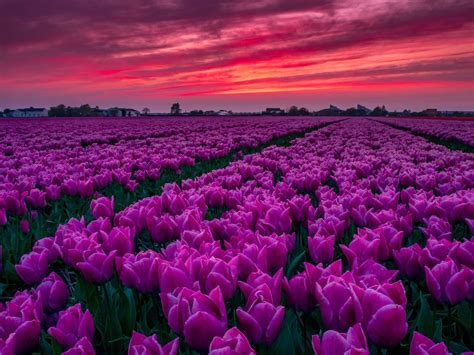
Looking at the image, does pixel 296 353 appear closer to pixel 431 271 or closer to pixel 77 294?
pixel 431 271

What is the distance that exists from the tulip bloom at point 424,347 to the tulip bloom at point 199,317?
22.2 inches

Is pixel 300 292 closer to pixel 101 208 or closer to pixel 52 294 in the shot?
pixel 52 294

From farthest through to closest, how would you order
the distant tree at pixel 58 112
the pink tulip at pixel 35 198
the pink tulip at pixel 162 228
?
the distant tree at pixel 58 112 → the pink tulip at pixel 35 198 → the pink tulip at pixel 162 228

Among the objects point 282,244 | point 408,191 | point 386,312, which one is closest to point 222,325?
point 386,312

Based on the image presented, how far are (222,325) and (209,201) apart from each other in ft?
8.22

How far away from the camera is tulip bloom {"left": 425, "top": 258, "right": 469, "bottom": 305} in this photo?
67.1 inches

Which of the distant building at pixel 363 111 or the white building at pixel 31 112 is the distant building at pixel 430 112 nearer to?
the distant building at pixel 363 111

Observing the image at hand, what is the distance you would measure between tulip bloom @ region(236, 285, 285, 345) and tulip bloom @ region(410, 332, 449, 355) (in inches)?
15.6

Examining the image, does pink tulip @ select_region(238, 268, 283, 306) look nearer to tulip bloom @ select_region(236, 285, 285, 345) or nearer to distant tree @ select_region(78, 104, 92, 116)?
tulip bloom @ select_region(236, 285, 285, 345)

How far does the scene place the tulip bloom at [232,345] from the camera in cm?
117

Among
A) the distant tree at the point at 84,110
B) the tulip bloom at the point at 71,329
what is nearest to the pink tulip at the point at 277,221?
the tulip bloom at the point at 71,329

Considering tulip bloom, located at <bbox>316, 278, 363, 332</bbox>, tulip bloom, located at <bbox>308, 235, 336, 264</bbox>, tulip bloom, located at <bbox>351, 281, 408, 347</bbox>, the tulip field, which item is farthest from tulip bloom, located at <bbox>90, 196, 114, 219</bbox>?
tulip bloom, located at <bbox>351, 281, 408, 347</bbox>

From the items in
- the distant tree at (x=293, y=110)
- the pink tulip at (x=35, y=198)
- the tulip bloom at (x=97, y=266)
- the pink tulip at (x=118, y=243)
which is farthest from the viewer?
the distant tree at (x=293, y=110)

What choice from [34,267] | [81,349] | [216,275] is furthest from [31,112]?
[81,349]
